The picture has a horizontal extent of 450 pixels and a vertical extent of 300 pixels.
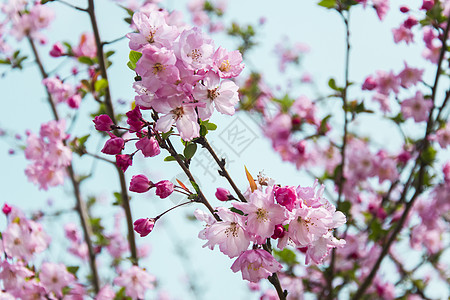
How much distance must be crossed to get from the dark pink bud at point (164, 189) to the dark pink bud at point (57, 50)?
2.04 m

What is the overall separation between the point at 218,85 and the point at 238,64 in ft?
0.33

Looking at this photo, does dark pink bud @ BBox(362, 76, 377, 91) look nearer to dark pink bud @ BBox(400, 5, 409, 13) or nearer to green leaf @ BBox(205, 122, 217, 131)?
dark pink bud @ BBox(400, 5, 409, 13)

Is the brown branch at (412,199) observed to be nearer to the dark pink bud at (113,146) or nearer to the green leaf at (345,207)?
the green leaf at (345,207)

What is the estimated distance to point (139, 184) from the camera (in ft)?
3.98

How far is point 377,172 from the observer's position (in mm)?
3514

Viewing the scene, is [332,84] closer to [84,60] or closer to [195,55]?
[84,60]

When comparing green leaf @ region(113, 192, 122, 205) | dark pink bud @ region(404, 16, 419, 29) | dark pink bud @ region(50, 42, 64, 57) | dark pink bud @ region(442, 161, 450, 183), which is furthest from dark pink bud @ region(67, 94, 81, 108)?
dark pink bud @ region(442, 161, 450, 183)

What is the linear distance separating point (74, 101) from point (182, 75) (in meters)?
2.01

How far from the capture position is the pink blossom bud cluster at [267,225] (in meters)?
1.06

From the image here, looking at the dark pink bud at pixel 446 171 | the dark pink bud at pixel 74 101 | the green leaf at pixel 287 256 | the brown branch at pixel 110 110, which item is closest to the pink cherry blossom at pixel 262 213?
the brown branch at pixel 110 110

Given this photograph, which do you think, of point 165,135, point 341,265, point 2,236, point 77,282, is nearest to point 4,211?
point 2,236

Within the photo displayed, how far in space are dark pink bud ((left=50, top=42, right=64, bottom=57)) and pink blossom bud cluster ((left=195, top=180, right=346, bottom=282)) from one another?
2.18 meters

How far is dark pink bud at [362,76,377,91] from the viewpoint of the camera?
3043mm

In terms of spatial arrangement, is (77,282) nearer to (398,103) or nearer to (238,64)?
(238,64)
